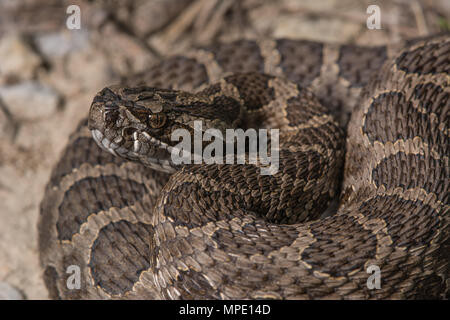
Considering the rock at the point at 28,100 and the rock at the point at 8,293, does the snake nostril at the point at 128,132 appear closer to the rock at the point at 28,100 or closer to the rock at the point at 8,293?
the rock at the point at 8,293

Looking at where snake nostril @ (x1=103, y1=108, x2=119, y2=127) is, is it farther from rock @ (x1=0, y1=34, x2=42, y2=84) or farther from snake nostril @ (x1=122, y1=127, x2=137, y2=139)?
rock @ (x1=0, y1=34, x2=42, y2=84)

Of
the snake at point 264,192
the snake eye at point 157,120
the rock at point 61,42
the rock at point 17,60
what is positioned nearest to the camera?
the snake at point 264,192

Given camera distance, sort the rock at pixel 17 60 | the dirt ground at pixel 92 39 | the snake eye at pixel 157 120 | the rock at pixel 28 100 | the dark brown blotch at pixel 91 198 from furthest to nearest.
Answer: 1. the rock at pixel 17 60
2. the rock at pixel 28 100
3. the dirt ground at pixel 92 39
4. the dark brown blotch at pixel 91 198
5. the snake eye at pixel 157 120

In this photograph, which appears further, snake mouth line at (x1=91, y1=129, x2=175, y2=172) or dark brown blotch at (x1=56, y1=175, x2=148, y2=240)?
dark brown blotch at (x1=56, y1=175, x2=148, y2=240)

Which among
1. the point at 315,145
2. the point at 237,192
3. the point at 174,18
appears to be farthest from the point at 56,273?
the point at 174,18

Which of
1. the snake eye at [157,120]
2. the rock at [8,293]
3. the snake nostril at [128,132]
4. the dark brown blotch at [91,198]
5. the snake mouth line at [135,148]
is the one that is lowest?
the rock at [8,293]

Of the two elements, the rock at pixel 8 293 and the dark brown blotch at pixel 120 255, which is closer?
the dark brown blotch at pixel 120 255

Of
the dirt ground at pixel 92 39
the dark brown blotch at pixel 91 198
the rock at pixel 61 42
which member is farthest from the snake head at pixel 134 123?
the rock at pixel 61 42

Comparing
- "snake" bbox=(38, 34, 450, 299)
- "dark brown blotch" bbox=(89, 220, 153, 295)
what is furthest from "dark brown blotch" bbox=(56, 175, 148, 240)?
"dark brown blotch" bbox=(89, 220, 153, 295)

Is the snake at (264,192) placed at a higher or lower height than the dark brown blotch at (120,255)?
higher
